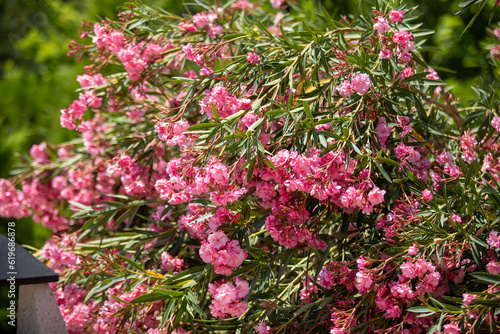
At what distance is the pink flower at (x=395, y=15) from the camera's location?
59.4 inches

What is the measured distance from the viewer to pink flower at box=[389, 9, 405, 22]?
1.51 m

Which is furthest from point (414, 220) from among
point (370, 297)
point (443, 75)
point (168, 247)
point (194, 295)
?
point (443, 75)

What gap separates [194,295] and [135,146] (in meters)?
0.72

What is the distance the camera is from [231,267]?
4.49ft

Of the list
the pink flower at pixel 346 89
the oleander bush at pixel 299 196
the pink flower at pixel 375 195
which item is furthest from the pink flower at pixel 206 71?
the pink flower at pixel 375 195

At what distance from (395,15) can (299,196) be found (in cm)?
60

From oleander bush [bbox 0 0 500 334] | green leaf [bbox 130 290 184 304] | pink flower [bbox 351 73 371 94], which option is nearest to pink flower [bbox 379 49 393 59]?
oleander bush [bbox 0 0 500 334]

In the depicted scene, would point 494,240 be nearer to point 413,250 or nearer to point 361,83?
point 413,250

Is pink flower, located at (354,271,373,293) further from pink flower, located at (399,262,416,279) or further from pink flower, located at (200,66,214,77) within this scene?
pink flower, located at (200,66,214,77)

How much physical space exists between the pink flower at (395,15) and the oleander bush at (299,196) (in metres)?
0.01

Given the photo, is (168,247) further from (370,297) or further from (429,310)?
(429,310)

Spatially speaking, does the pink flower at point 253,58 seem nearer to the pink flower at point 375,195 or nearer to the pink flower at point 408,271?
the pink flower at point 375,195

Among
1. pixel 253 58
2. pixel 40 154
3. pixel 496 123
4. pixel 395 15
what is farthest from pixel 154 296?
pixel 40 154

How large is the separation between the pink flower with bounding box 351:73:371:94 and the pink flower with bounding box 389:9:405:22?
22 cm
